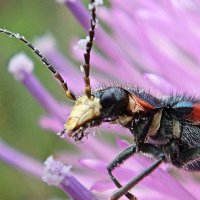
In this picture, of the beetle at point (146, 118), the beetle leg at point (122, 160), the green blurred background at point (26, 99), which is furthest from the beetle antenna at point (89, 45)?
the green blurred background at point (26, 99)

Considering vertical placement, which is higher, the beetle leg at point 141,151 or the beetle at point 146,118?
the beetle at point 146,118

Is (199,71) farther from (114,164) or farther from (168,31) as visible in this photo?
(114,164)

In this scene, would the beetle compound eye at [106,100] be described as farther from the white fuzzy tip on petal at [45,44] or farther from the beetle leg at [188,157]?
the white fuzzy tip on petal at [45,44]

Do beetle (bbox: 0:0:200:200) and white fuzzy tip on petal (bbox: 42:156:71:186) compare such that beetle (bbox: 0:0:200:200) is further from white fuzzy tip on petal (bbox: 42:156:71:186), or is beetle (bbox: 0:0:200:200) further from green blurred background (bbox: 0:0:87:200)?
green blurred background (bbox: 0:0:87:200)

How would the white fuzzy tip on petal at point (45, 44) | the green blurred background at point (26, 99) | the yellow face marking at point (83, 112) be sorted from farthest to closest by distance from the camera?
the green blurred background at point (26, 99)
the white fuzzy tip on petal at point (45, 44)
the yellow face marking at point (83, 112)

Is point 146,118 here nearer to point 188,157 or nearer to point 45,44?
point 188,157

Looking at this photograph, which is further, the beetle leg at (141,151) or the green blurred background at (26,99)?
the green blurred background at (26,99)

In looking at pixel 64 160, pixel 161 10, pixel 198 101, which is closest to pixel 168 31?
pixel 161 10

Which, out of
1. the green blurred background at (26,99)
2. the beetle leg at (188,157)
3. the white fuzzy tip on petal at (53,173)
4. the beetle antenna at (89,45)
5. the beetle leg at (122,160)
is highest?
the green blurred background at (26,99)
